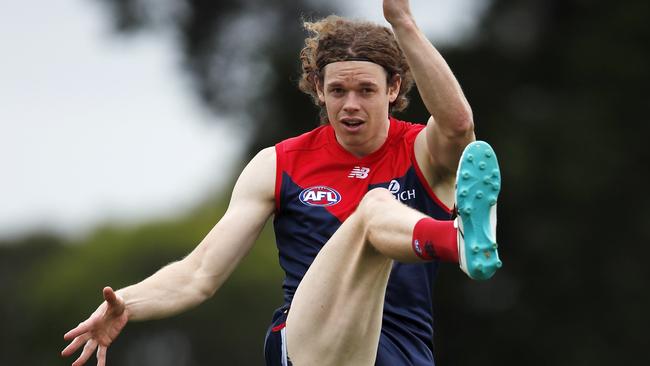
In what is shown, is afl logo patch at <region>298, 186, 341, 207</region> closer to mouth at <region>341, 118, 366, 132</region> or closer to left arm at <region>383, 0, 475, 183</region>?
mouth at <region>341, 118, 366, 132</region>

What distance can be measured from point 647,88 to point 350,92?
12636mm

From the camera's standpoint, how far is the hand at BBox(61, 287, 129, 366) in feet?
24.4

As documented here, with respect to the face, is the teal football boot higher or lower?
lower

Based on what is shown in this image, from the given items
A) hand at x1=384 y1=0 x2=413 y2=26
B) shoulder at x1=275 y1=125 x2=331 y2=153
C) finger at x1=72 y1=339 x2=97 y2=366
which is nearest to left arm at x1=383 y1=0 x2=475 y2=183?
hand at x1=384 y1=0 x2=413 y2=26

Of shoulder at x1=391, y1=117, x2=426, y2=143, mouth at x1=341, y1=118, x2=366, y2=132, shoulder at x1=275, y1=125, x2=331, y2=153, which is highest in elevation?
mouth at x1=341, y1=118, x2=366, y2=132

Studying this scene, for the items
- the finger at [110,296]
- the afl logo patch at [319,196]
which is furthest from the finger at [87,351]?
the afl logo patch at [319,196]

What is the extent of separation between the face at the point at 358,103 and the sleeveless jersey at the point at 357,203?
0.23ft

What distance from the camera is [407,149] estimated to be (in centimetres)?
801

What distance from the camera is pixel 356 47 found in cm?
805

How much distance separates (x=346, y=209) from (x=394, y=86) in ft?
2.43

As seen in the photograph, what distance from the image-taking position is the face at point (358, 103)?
795 centimetres

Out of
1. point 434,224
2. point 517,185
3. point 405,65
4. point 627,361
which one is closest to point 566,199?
point 517,185

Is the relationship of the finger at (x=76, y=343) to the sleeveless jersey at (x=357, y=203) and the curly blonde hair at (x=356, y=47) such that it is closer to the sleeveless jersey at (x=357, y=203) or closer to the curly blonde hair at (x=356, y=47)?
the sleeveless jersey at (x=357, y=203)

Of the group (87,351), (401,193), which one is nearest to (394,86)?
(401,193)
